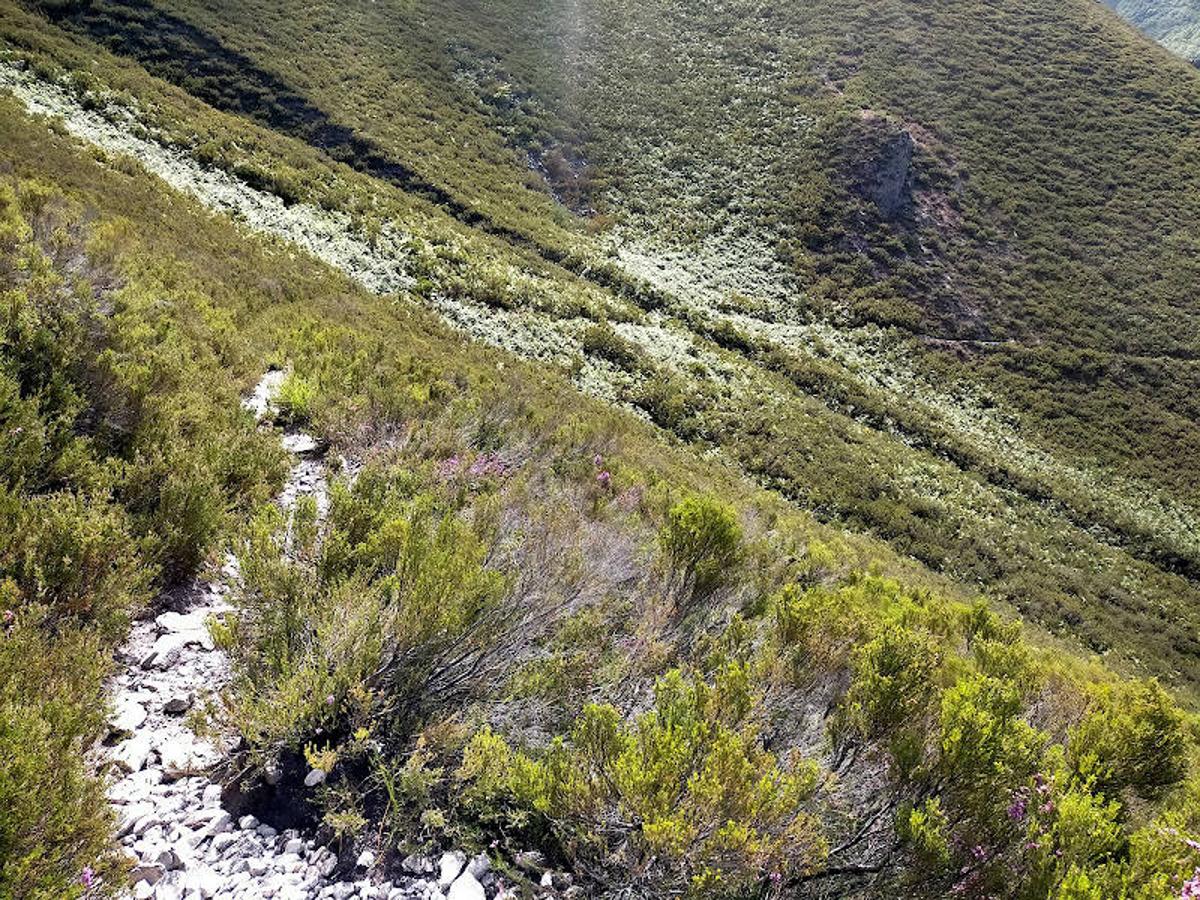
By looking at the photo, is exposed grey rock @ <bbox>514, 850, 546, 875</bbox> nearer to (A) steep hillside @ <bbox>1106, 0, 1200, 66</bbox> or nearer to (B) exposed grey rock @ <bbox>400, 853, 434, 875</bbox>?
(B) exposed grey rock @ <bbox>400, 853, 434, 875</bbox>

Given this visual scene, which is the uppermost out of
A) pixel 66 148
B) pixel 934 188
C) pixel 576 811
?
pixel 934 188

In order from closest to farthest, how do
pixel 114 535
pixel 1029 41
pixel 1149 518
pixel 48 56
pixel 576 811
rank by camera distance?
pixel 576 811 → pixel 114 535 → pixel 48 56 → pixel 1149 518 → pixel 1029 41

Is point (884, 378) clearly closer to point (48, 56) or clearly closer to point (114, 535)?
point (114, 535)

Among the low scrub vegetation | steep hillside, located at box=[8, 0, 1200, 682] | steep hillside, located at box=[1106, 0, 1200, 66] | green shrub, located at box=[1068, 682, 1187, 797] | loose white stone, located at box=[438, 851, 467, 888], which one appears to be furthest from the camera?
steep hillside, located at box=[1106, 0, 1200, 66]

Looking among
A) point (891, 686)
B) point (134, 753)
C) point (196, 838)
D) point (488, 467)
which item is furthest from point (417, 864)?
point (488, 467)

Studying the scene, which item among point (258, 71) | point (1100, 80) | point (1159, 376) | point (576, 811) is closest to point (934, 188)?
point (1159, 376)

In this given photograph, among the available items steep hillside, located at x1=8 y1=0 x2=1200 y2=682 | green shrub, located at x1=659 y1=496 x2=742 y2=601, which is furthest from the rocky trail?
steep hillside, located at x1=8 y1=0 x2=1200 y2=682

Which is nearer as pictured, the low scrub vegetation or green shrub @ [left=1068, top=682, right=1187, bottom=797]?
the low scrub vegetation
